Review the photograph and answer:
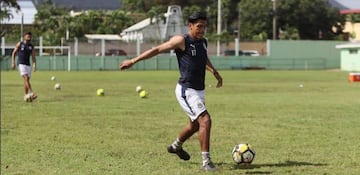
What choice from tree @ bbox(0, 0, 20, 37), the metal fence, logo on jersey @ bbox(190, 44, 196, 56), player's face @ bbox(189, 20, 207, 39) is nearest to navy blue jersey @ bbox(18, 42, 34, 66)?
logo on jersey @ bbox(190, 44, 196, 56)

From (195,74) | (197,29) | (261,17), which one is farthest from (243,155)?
(261,17)

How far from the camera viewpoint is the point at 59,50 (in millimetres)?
71250

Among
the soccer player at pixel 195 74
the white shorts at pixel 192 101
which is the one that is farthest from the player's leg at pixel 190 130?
the white shorts at pixel 192 101

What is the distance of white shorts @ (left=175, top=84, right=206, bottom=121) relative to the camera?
362 inches

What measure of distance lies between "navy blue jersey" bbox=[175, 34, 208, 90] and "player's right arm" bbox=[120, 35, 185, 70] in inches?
4.0

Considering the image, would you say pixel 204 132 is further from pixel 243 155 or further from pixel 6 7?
pixel 6 7

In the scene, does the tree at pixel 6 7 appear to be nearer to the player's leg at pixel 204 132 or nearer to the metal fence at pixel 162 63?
the metal fence at pixel 162 63

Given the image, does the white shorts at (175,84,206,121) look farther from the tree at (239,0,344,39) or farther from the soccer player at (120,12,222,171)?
the tree at (239,0,344,39)

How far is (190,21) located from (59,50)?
209ft

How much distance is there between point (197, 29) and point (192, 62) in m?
0.50

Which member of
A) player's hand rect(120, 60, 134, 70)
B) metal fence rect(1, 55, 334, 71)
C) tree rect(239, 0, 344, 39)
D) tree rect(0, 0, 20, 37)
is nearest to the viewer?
player's hand rect(120, 60, 134, 70)

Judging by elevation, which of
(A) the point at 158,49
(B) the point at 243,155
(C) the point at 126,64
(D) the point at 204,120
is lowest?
(B) the point at 243,155

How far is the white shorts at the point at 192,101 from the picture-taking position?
920cm

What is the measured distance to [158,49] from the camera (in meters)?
8.82
